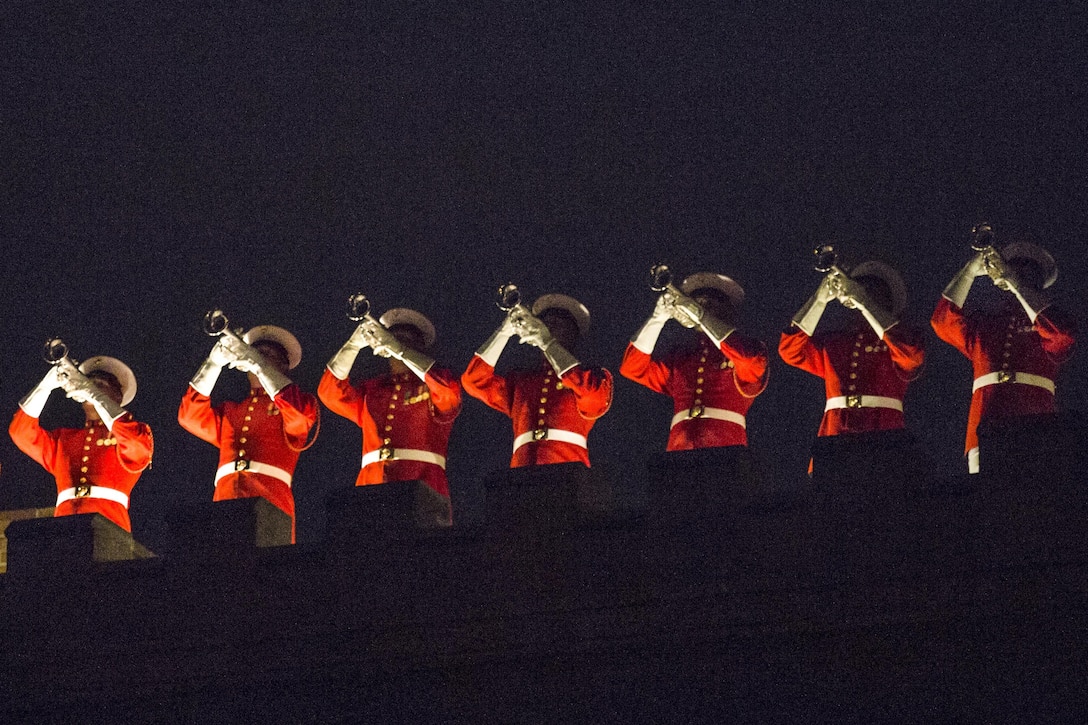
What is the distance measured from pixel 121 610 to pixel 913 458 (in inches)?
165

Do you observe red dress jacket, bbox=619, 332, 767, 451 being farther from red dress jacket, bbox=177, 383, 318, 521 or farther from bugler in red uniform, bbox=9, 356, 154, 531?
bugler in red uniform, bbox=9, 356, 154, 531

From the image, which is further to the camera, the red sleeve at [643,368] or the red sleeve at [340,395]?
the red sleeve at [340,395]

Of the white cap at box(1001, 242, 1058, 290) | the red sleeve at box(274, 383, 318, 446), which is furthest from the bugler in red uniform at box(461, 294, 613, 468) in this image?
the white cap at box(1001, 242, 1058, 290)

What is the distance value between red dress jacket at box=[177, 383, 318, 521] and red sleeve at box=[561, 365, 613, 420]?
167cm

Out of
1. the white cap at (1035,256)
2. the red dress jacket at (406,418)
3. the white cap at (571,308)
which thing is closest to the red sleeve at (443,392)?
the red dress jacket at (406,418)

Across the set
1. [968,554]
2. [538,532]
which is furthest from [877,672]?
[538,532]

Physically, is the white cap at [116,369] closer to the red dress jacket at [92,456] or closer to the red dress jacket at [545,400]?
the red dress jacket at [92,456]

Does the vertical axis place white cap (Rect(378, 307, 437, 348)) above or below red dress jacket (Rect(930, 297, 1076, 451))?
above

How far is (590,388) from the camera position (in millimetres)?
11836

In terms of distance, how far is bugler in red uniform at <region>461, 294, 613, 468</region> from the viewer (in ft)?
38.9

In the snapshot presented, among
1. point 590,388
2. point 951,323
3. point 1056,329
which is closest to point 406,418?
point 590,388

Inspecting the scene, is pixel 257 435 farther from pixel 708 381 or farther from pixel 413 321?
pixel 708 381

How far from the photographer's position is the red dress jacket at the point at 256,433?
12219 millimetres

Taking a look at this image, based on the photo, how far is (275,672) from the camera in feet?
33.6
